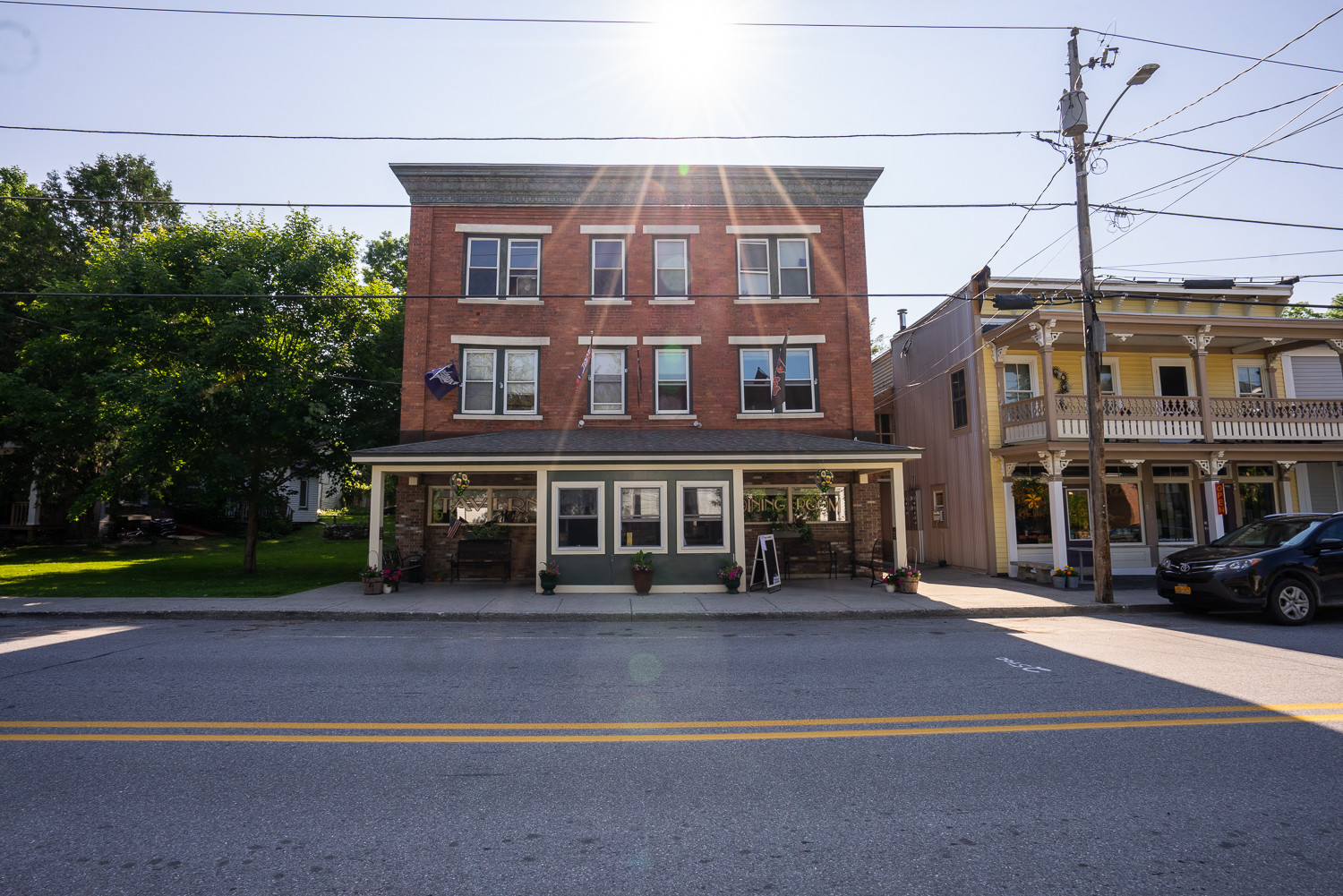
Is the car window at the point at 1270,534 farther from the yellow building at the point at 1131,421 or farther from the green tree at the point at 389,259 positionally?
the green tree at the point at 389,259

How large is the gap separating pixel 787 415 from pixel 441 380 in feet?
29.8

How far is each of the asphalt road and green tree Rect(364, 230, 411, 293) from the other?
25.3m

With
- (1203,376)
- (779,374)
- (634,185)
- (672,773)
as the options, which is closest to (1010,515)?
(1203,376)

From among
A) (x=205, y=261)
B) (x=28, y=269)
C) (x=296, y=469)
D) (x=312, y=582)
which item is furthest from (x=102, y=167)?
(x=312, y=582)

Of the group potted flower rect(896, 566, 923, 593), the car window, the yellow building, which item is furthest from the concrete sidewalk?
the yellow building

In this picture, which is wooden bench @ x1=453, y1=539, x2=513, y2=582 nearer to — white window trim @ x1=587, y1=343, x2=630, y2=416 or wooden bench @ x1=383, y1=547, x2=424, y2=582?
wooden bench @ x1=383, y1=547, x2=424, y2=582

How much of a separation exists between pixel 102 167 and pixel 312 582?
2410 centimetres

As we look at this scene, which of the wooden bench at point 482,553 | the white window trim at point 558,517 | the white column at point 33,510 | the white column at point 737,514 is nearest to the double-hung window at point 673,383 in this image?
the white column at point 737,514

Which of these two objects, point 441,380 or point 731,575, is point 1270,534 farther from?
point 441,380

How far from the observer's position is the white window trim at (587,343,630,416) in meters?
18.6

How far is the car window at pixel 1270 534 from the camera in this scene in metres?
11.3

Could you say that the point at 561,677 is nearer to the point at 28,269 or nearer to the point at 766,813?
the point at 766,813

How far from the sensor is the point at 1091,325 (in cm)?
1328

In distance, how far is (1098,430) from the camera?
43.9 ft
